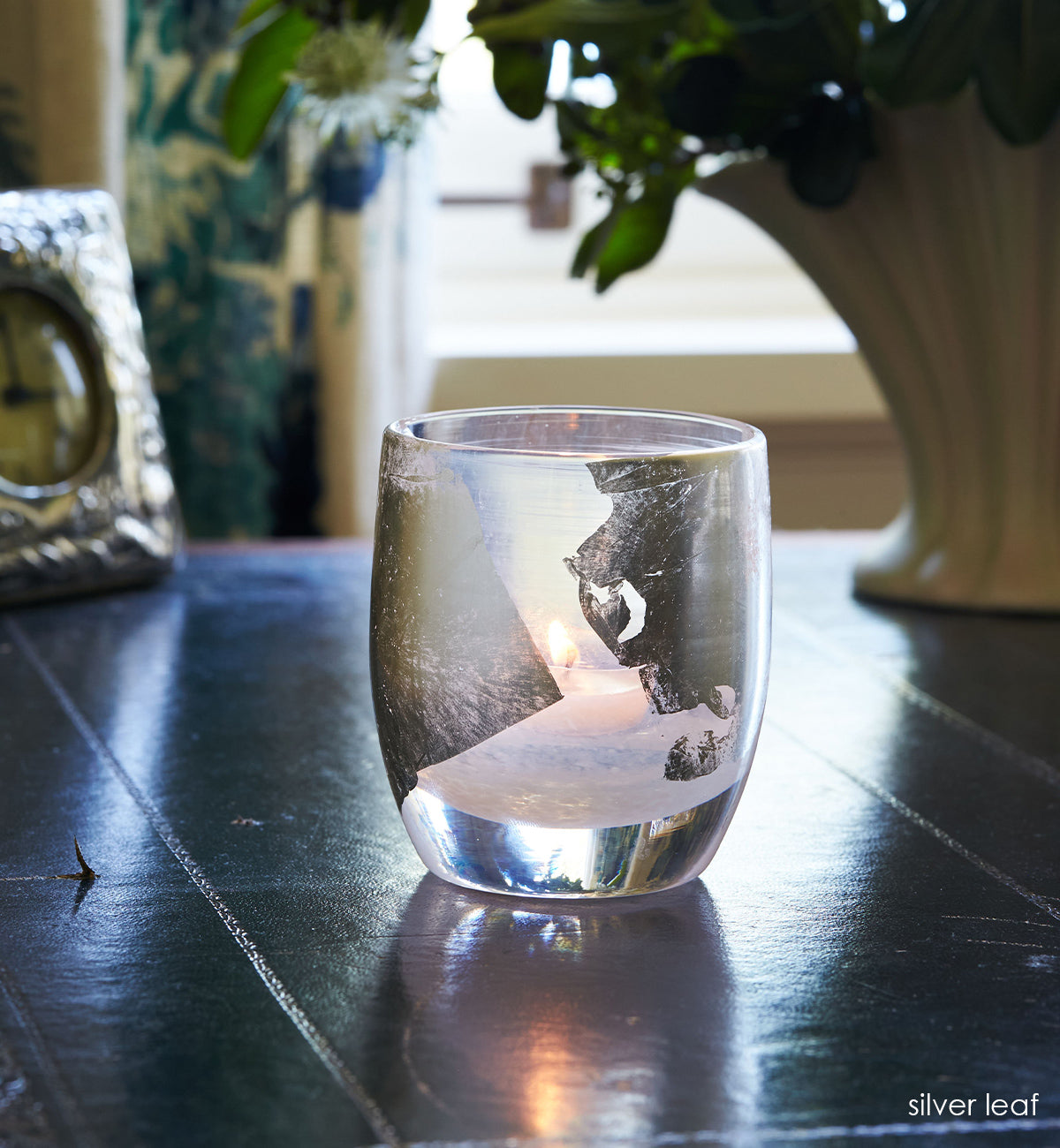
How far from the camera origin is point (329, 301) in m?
1.38

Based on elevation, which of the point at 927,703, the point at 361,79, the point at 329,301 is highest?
the point at 361,79

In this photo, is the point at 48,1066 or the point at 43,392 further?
the point at 43,392

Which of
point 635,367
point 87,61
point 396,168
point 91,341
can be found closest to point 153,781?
point 91,341

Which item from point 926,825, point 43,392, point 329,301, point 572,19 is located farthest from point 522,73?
point 329,301

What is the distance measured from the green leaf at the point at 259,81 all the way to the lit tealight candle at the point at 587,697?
58 cm

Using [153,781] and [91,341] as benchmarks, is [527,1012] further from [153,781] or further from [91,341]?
[91,341]

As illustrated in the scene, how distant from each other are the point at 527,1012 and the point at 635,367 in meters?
1.38

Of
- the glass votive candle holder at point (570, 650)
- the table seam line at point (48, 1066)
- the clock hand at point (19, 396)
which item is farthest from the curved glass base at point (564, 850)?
the clock hand at point (19, 396)

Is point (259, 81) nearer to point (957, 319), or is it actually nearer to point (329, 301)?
point (957, 319)

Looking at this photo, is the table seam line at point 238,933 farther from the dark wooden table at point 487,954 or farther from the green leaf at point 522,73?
the green leaf at point 522,73

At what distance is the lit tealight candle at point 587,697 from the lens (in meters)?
0.35

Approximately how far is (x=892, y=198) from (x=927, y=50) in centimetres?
13

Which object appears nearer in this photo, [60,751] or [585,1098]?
[585,1098]

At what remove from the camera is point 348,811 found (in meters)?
0.46
